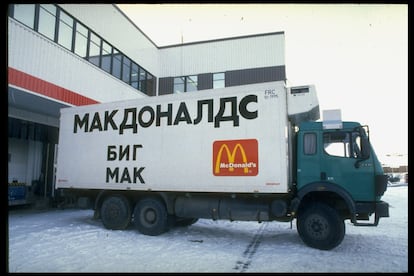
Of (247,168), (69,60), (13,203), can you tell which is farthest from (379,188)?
(13,203)

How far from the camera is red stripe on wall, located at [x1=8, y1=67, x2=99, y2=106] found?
32.0 ft

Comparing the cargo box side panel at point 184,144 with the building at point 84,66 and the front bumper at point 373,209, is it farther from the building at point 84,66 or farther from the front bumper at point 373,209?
the front bumper at point 373,209

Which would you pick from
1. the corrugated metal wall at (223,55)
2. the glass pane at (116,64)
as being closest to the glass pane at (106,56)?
the glass pane at (116,64)

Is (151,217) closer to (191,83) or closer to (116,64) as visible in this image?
(116,64)

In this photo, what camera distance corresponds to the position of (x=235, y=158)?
776 centimetres

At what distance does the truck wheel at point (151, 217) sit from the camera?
8.59 m

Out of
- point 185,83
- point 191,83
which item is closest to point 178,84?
point 185,83

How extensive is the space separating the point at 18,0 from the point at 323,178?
700 centimetres

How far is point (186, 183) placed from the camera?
27.1 feet

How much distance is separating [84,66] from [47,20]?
7.45ft

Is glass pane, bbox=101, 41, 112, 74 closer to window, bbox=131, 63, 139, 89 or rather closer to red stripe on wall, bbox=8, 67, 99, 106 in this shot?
window, bbox=131, 63, 139, 89

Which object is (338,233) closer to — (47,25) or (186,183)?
(186,183)

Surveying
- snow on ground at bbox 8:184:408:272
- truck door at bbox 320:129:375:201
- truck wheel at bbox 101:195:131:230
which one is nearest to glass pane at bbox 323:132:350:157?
truck door at bbox 320:129:375:201

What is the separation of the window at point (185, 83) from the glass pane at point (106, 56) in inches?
266
